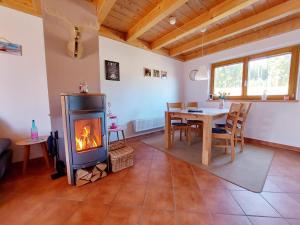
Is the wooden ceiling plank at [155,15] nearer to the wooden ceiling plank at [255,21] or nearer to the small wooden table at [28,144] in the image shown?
the wooden ceiling plank at [255,21]

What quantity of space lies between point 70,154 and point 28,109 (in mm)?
1083

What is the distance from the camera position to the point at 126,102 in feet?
10.8

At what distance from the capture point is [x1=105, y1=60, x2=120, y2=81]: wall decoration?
2902 mm

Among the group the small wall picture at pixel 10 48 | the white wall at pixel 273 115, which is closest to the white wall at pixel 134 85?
the small wall picture at pixel 10 48

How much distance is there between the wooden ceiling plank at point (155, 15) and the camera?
1930mm

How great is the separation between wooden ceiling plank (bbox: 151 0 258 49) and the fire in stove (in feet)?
7.73

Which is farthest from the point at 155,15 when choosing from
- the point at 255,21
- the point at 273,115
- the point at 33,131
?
the point at 273,115

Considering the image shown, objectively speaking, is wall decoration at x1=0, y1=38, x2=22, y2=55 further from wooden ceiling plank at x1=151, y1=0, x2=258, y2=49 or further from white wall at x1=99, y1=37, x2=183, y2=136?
wooden ceiling plank at x1=151, y1=0, x2=258, y2=49

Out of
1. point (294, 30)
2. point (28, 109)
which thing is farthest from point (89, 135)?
point (294, 30)

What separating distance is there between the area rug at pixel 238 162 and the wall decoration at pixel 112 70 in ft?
5.48

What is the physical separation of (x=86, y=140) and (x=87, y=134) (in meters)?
0.08

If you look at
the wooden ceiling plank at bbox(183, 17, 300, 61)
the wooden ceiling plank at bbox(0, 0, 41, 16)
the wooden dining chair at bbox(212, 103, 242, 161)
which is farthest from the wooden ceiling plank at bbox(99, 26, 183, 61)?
the wooden dining chair at bbox(212, 103, 242, 161)

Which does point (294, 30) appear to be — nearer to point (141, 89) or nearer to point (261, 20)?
point (261, 20)

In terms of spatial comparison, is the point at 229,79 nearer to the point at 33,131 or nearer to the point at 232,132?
the point at 232,132
